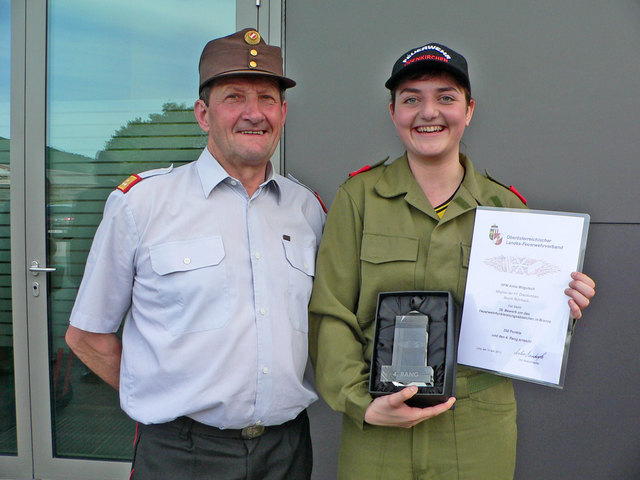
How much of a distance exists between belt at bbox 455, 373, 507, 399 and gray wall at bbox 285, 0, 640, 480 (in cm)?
119

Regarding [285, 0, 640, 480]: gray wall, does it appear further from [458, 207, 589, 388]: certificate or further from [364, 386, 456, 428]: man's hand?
[364, 386, 456, 428]: man's hand

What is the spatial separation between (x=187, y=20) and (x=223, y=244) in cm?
165

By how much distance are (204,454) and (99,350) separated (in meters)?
0.47

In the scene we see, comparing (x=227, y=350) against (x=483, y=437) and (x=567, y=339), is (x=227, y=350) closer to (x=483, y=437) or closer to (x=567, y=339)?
(x=483, y=437)

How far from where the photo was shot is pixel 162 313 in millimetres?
1514

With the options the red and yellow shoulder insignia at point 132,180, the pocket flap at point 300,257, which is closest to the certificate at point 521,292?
the pocket flap at point 300,257

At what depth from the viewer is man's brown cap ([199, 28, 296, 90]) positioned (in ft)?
5.20

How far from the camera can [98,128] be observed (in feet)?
9.21

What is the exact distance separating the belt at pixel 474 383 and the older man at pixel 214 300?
17.8 inches

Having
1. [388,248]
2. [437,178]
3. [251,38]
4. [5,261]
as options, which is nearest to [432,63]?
[437,178]

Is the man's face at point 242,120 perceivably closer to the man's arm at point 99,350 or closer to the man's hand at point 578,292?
the man's arm at point 99,350

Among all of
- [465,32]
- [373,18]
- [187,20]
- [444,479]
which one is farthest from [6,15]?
[444,479]

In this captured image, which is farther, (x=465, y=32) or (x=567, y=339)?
(x=465, y=32)

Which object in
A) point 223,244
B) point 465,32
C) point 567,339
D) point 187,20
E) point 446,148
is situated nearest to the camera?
point 567,339
